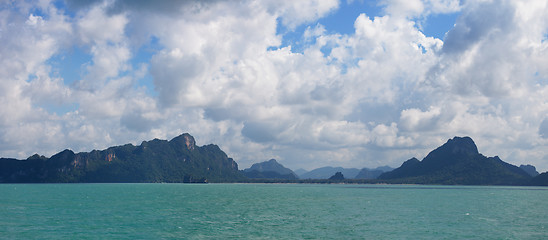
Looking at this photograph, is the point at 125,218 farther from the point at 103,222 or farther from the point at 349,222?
the point at 349,222

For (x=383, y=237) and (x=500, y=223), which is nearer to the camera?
(x=383, y=237)

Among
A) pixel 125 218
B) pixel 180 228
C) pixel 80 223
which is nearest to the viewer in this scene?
pixel 180 228

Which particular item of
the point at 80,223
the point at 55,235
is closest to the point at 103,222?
the point at 80,223

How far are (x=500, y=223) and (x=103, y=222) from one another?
3576 inches

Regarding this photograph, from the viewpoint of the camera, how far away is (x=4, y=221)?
93.8 metres

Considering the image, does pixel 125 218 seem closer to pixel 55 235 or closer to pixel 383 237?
pixel 55 235

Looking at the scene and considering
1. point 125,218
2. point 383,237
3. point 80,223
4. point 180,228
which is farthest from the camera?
point 125,218

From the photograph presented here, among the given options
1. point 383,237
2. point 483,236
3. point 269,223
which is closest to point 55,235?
point 269,223

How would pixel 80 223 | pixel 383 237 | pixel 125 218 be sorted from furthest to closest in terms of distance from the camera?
pixel 125 218 → pixel 80 223 → pixel 383 237

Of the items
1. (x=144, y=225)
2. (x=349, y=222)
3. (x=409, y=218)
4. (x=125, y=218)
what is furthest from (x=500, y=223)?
(x=125, y=218)

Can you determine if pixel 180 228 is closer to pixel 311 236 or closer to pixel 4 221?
pixel 311 236

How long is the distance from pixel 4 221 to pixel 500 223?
11265cm

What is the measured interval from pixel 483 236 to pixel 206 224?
182 feet

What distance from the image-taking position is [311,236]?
75938 mm
